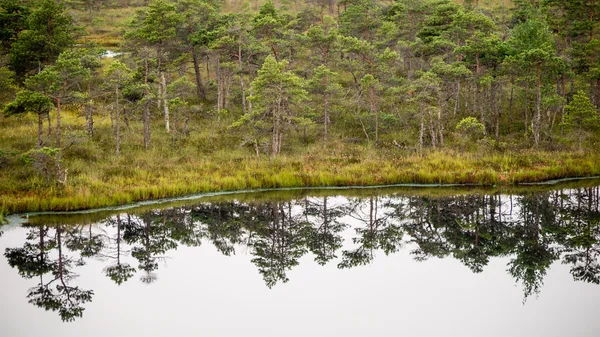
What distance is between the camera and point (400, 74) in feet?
168

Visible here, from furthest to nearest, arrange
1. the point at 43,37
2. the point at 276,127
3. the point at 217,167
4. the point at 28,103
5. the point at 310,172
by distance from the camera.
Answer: the point at 43,37, the point at 276,127, the point at 217,167, the point at 310,172, the point at 28,103

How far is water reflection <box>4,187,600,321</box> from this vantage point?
18.2 metres

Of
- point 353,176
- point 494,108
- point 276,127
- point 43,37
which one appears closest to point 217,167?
point 276,127

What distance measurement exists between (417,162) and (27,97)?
2301 centimetres

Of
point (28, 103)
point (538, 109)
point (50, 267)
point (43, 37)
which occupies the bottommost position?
point (50, 267)

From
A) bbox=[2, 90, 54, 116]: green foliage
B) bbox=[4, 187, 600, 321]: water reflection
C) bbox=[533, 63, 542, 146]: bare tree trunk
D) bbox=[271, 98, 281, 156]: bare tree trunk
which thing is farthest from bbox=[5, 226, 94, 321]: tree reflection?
bbox=[533, 63, 542, 146]: bare tree trunk

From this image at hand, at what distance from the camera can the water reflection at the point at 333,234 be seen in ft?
59.7

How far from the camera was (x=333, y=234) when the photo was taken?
22734mm

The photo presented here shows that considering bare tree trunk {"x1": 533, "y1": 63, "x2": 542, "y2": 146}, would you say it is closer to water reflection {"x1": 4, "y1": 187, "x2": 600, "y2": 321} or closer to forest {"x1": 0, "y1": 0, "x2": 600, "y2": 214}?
forest {"x1": 0, "y1": 0, "x2": 600, "y2": 214}

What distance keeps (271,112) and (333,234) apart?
50.4 feet

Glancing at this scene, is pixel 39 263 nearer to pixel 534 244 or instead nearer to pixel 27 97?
pixel 27 97

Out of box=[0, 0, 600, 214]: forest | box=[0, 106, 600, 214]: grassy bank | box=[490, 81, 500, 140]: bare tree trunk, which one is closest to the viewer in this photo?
box=[0, 106, 600, 214]: grassy bank

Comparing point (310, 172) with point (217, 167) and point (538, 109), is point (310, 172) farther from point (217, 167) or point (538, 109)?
point (538, 109)

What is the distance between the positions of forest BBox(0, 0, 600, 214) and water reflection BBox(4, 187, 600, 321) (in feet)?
11.0
